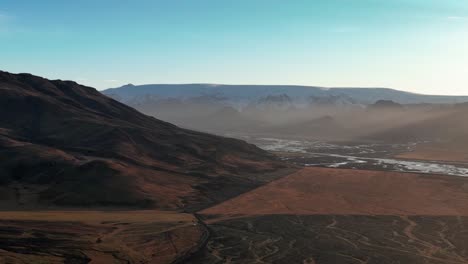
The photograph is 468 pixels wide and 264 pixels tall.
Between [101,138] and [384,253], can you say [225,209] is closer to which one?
[384,253]

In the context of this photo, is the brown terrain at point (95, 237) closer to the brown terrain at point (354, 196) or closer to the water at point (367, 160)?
the brown terrain at point (354, 196)

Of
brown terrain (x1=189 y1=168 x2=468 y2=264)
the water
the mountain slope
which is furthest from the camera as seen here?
the water

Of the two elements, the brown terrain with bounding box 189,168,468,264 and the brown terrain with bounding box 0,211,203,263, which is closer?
the brown terrain with bounding box 0,211,203,263

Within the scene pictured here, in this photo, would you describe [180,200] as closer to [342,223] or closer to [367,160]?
[342,223]

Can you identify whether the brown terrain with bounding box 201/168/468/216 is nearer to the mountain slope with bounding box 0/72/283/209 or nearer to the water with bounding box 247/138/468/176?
the mountain slope with bounding box 0/72/283/209

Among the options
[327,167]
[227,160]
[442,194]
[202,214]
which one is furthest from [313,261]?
[327,167]

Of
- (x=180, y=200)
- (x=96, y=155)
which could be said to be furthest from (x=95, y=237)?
(x=96, y=155)

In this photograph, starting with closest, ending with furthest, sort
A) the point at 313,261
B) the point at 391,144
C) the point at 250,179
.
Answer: the point at 313,261 < the point at 250,179 < the point at 391,144

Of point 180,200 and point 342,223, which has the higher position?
point 180,200

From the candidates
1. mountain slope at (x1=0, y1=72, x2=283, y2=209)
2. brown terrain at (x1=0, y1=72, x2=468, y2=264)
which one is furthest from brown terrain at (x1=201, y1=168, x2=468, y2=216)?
mountain slope at (x1=0, y1=72, x2=283, y2=209)
